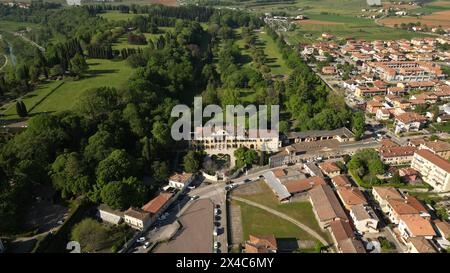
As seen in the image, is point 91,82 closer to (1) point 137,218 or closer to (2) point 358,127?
(1) point 137,218

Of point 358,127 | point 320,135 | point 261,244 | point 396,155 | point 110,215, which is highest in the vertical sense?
point 358,127

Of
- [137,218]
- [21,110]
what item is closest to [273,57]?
[21,110]

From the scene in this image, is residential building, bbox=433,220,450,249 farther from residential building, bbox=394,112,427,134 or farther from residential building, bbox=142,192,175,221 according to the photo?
residential building, bbox=142,192,175,221

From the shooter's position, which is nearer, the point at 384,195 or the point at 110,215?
the point at 110,215

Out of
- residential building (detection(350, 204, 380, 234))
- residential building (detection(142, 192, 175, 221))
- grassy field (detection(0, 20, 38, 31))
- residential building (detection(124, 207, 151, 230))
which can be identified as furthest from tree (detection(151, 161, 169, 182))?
grassy field (detection(0, 20, 38, 31))

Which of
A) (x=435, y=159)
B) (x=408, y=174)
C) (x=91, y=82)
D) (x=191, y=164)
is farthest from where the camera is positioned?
(x=91, y=82)

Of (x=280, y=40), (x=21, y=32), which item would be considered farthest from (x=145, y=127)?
(x=21, y=32)
